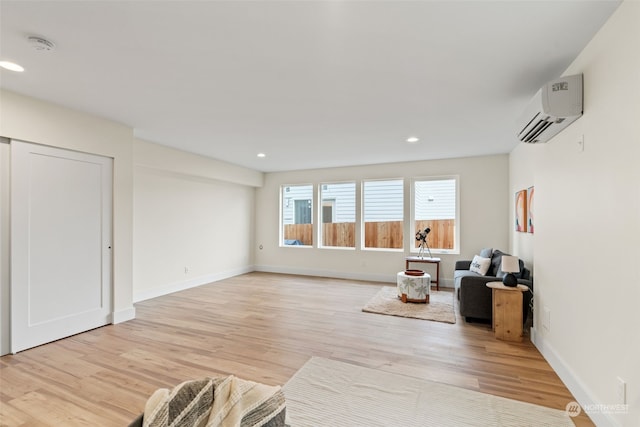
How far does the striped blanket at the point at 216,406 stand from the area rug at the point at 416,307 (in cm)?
339

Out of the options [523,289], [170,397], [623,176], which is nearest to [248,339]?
[170,397]

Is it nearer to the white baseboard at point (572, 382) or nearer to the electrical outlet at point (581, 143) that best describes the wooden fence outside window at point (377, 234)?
the white baseboard at point (572, 382)

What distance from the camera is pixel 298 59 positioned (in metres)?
2.21

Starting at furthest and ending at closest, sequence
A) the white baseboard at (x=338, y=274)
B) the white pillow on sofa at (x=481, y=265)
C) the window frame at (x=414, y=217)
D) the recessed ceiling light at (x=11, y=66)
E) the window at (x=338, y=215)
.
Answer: the window at (x=338, y=215)
the white baseboard at (x=338, y=274)
the window frame at (x=414, y=217)
the white pillow on sofa at (x=481, y=265)
the recessed ceiling light at (x=11, y=66)

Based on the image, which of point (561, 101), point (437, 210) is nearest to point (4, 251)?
point (561, 101)

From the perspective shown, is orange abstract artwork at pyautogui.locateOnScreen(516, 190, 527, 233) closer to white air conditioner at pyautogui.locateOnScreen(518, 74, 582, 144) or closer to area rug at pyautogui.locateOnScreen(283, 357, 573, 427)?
white air conditioner at pyautogui.locateOnScreen(518, 74, 582, 144)

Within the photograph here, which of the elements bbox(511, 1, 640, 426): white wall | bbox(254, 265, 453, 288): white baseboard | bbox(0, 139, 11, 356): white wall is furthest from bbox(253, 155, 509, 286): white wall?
bbox(0, 139, 11, 356): white wall

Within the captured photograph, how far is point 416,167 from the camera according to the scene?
6.05 m

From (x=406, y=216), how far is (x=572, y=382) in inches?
163

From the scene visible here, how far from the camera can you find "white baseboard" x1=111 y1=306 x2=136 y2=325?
3684 millimetres

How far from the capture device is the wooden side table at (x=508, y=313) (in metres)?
3.13

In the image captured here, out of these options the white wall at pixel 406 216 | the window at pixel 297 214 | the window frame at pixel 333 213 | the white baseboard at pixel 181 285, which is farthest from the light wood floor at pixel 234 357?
the window at pixel 297 214

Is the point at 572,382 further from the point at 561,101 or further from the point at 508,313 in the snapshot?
the point at 561,101

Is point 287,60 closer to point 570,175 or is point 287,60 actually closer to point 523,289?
point 570,175
